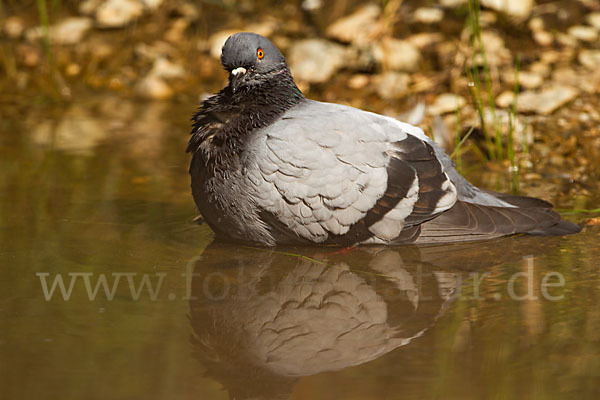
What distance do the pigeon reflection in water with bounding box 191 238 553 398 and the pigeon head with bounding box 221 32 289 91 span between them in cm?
88

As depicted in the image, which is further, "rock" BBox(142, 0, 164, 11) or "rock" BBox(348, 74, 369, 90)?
"rock" BBox(142, 0, 164, 11)

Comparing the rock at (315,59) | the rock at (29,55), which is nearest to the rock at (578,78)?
the rock at (315,59)

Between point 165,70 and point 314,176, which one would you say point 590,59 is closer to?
point 165,70

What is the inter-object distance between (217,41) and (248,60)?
365 cm

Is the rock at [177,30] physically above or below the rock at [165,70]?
above

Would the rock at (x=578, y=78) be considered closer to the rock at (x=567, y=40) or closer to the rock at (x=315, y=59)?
the rock at (x=567, y=40)

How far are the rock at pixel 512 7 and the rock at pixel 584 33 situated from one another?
0.45m

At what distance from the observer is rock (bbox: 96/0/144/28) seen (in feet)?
26.7

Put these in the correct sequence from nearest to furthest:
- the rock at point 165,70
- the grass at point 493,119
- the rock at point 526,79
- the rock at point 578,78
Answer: the grass at point 493,119 → the rock at point 578,78 → the rock at point 526,79 → the rock at point 165,70

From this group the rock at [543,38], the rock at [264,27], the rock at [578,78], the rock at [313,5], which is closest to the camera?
the rock at [578,78]

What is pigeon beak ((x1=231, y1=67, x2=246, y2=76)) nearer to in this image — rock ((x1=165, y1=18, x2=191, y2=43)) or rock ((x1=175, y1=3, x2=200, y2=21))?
rock ((x1=165, y1=18, x2=191, y2=43))

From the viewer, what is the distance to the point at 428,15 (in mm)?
7727

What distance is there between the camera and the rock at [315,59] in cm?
720

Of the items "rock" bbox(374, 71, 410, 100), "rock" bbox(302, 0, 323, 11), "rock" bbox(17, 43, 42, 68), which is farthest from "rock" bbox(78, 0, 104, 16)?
"rock" bbox(374, 71, 410, 100)
